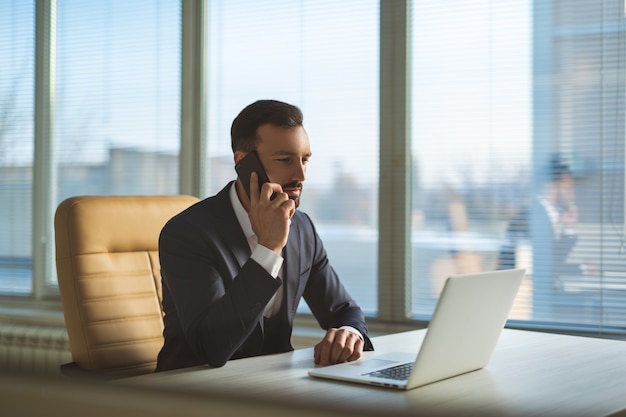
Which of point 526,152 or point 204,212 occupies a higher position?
point 526,152

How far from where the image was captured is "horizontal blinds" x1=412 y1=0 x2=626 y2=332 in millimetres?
2654

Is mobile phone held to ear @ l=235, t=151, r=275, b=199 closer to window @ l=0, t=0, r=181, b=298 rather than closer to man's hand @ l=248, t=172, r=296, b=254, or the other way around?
man's hand @ l=248, t=172, r=296, b=254

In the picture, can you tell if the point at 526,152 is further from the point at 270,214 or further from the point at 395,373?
the point at 395,373

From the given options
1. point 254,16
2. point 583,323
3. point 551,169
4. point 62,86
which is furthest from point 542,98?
point 62,86

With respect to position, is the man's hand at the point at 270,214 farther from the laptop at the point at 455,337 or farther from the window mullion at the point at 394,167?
the window mullion at the point at 394,167

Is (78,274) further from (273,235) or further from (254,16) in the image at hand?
(254,16)

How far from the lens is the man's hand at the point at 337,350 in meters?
1.55

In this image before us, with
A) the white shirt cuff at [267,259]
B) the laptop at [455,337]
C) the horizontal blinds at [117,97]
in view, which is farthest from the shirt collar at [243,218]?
the horizontal blinds at [117,97]

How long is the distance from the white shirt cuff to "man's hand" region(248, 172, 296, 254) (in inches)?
1.2

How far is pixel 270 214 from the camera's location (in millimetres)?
1749

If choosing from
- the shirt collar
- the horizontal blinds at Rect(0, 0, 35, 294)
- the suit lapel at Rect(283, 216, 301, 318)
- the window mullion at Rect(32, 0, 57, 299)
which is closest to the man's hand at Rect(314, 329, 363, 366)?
the suit lapel at Rect(283, 216, 301, 318)

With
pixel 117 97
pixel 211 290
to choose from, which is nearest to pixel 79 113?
pixel 117 97

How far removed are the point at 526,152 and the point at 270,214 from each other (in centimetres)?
139

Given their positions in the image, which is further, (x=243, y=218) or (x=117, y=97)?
(x=117, y=97)
